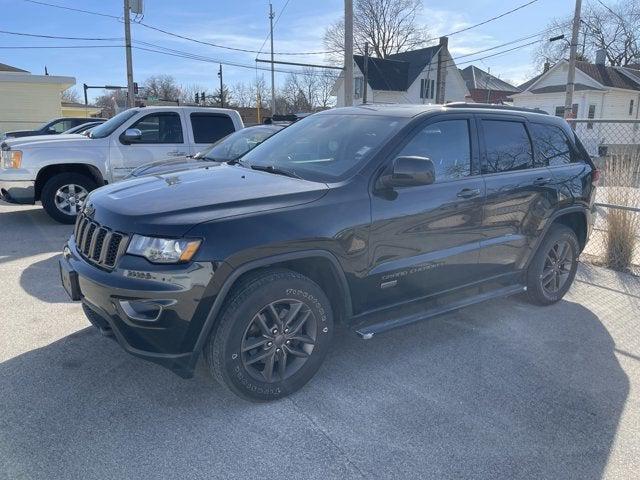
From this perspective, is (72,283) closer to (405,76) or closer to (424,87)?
(405,76)

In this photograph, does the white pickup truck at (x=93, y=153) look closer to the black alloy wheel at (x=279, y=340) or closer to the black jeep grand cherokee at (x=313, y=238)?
the black jeep grand cherokee at (x=313, y=238)

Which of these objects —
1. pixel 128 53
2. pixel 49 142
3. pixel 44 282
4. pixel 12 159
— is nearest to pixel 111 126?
pixel 49 142

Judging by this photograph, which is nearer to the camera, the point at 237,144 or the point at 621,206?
the point at 621,206

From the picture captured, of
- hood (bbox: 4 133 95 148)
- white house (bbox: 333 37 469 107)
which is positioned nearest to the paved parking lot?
hood (bbox: 4 133 95 148)

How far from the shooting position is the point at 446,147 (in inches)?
154

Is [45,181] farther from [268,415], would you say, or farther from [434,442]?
[434,442]

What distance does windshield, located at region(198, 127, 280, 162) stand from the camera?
7200 mm

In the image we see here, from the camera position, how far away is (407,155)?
362 cm

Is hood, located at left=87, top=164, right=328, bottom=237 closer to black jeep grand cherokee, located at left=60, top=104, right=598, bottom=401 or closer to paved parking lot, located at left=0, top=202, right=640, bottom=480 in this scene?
black jeep grand cherokee, located at left=60, top=104, right=598, bottom=401

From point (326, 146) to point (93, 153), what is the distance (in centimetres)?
548

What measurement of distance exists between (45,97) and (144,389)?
90.0ft

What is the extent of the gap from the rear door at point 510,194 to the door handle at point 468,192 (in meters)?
0.14

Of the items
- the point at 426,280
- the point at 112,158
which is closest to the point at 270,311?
the point at 426,280

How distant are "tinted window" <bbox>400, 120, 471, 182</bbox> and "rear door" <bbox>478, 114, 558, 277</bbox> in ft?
0.65
